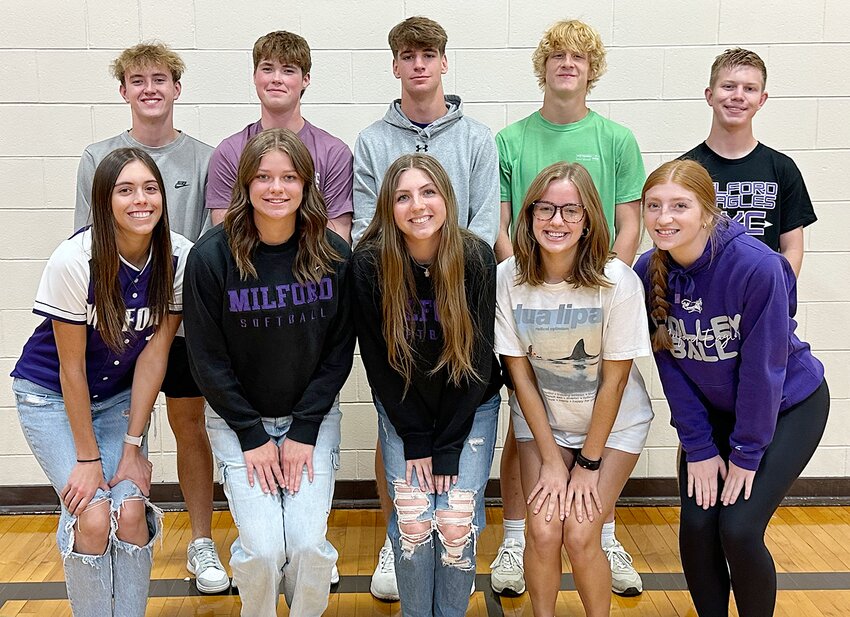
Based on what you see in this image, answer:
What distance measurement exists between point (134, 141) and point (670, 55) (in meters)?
2.14

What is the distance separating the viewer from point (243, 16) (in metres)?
3.29

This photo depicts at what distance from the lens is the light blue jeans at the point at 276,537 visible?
7.30 ft

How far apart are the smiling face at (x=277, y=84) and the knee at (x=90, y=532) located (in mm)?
1390

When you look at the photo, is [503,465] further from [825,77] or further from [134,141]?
[825,77]

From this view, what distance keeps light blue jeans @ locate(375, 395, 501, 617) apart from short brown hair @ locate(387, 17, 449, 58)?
1.26m

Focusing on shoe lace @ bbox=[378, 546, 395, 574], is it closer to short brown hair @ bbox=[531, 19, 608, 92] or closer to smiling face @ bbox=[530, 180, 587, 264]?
smiling face @ bbox=[530, 180, 587, 264]

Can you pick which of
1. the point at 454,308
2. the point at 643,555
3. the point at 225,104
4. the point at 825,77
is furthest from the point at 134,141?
the point at 825,77

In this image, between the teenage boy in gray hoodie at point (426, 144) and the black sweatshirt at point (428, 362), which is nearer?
the black sweatshirt at point (428, 362)

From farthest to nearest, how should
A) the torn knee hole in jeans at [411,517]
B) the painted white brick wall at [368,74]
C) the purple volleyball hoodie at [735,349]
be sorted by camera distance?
1. the painted white brick wall at [368,74]
2. the torn knee hole in jeans at [411,517]
3. the purple volleyball hoodie at [735,349]

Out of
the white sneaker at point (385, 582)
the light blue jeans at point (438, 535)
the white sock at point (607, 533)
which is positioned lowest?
the white sneaker at point (385, 582)

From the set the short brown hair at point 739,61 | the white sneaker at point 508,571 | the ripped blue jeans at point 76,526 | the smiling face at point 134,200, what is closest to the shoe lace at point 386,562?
the white sneaker at point 508,571

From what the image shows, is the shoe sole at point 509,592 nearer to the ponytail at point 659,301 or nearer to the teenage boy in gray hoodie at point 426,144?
the teenage boy in gray hoodie at point 426,144

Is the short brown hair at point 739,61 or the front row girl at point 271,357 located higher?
the short brown hair at point 739,61

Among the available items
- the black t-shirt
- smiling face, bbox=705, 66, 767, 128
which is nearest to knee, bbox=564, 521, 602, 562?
the black t-shirt
